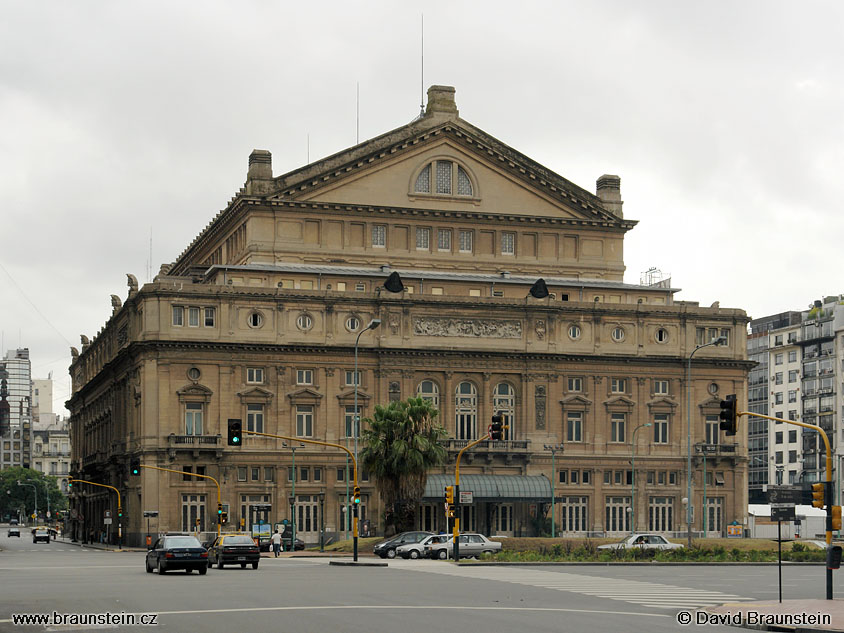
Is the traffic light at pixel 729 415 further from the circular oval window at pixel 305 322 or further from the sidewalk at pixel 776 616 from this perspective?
the circular oval window at pixel 305 322

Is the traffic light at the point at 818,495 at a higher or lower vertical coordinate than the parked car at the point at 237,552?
higher

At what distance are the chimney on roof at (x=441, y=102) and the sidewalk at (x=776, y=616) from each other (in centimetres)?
7759

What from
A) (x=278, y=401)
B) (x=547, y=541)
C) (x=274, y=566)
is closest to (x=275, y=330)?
(x=278, y=401)

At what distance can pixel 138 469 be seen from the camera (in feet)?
317

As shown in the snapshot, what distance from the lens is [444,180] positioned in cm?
11219

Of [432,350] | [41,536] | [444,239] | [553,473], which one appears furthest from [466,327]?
[41,536]

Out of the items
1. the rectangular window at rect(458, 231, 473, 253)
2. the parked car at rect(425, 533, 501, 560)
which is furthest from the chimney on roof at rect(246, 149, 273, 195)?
the parked car at rect(425, 533, 501, 560)

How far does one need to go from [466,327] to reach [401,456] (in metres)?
22.6

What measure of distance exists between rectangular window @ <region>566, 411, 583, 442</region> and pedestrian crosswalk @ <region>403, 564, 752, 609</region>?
4581 cm

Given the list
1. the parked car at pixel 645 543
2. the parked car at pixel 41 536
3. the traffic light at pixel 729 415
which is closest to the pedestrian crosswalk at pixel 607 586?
the traffic light at pixel 729 415

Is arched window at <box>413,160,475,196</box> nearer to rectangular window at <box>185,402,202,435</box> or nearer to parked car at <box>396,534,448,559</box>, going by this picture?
rectangular window at <box>185,402,202,435</box>

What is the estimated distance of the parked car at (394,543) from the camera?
253ft

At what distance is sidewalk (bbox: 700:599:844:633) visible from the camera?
106 ft

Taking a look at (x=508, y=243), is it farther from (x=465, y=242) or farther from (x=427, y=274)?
(x=427, y=274)
